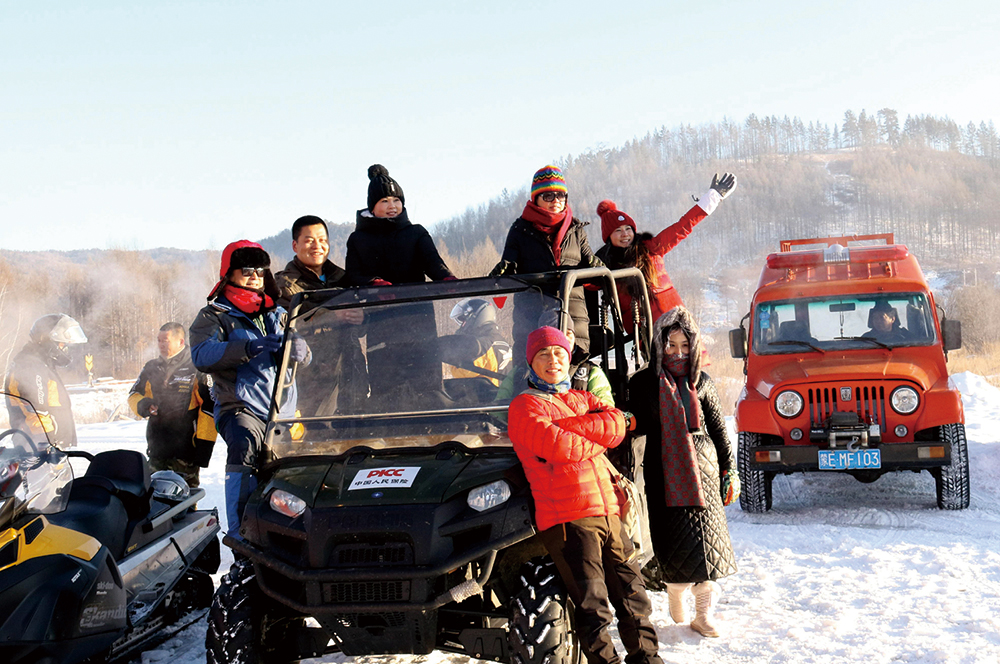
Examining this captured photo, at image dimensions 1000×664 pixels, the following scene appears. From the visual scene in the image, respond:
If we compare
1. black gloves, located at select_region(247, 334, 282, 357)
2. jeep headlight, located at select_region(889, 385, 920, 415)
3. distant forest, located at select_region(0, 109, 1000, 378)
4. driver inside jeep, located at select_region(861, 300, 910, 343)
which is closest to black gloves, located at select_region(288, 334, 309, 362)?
black gloves, located at select_region(247, 334, 282, 357)

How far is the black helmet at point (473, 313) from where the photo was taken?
4602 millimetres

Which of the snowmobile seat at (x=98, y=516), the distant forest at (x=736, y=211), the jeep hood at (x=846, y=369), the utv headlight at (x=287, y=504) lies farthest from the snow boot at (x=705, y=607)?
the distant forest at (x=736, y=211)

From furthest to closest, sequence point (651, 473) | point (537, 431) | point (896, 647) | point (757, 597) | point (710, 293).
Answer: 1. point (710, 293)
2. point (757, 597)
3. point (651, 473)
4. point (896, 647)
5. point (537, 431)

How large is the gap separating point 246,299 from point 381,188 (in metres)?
1.31

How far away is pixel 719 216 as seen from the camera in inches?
4875

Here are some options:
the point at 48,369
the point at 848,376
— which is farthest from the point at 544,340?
the point at 48,369

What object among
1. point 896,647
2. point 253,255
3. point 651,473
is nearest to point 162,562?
point 253,255

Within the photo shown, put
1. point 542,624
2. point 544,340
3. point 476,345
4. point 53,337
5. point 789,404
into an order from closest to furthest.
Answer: point 542,624 → point 544,340 → point 476,345 → point 53,337 → point 789,404

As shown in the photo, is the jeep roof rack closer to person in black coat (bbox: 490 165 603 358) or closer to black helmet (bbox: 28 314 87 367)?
person in black coat (bbox: 490 165 603 358)

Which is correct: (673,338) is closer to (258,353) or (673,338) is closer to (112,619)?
(258,353)

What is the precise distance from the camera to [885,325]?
365 inches

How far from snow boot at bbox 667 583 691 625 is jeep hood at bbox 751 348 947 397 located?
3824 mm

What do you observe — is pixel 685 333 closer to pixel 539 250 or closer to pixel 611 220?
pixel 539 250

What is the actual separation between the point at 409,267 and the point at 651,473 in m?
2.06
